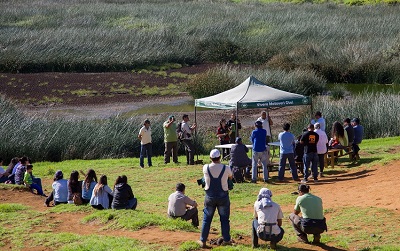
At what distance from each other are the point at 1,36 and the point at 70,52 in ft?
19.8

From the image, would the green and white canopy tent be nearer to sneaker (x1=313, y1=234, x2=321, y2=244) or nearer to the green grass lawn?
the green grass lawn

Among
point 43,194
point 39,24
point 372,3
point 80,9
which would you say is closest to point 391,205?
point 43,194

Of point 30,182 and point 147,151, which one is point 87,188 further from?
point 147,151

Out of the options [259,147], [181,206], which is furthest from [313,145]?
[181,206]

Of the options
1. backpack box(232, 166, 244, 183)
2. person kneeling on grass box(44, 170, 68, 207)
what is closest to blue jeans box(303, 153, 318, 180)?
backpack box(232, 166, 244, 183)

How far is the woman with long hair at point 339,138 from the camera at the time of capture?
955 inches

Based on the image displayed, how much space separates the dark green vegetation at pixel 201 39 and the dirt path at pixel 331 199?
2717 cm

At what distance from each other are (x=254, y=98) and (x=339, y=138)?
2860 millimetres

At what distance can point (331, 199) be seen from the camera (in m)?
19.6

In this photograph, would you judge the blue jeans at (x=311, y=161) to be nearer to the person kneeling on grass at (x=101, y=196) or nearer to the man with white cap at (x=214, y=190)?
the person kneeling on grass at (x=101, y=196)

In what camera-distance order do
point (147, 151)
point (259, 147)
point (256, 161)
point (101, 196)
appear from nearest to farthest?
point (101, 196) → point (259, 147) → point (256, 161) → point (147, 151)

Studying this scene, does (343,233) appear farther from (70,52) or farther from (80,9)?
(80,9)

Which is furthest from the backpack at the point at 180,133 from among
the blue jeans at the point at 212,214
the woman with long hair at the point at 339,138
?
the blue jeans at the point at 212,214

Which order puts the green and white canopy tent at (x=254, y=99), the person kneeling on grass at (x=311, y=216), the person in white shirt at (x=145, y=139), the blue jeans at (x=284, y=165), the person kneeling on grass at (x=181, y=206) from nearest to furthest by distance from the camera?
1. the person kneeling on grass at (x=311, y=216)
2. the person kneeling on grass at (x=181, y=206)
3. the blue jeans at (x=284, y=165)
4. the green and white canopy tent at (x=254, y=99)
5. the person in white shirt at (x=145, y=139)
